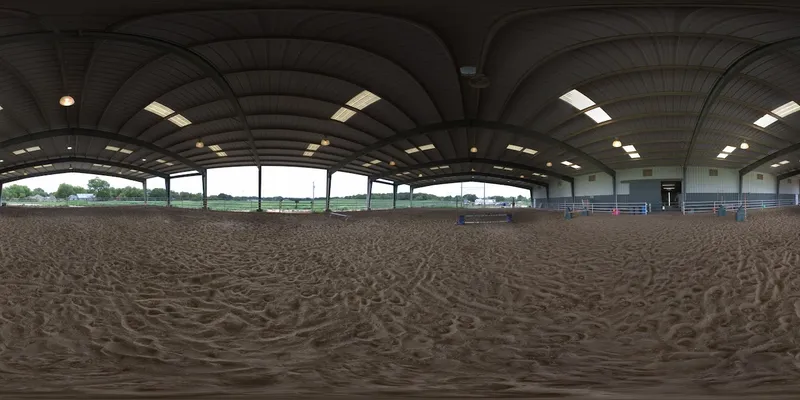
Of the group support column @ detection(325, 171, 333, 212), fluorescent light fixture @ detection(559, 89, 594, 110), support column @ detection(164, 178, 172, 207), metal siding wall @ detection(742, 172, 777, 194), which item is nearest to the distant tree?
support column @ detection(164, 178, 172, 207)

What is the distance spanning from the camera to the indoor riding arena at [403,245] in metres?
2.37

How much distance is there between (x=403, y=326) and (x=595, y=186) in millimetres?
29815

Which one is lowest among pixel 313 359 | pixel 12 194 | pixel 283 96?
pixel 313 359

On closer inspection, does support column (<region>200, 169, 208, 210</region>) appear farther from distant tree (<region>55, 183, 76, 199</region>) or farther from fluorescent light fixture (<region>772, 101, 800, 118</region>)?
distant tree (<region>55, 183, 76, 199</region>)

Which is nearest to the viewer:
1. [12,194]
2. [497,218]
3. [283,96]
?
[283,96]

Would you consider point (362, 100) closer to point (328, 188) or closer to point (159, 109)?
point (159, 109)

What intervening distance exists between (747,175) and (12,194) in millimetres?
85471

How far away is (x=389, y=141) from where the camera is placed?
43.6 ft

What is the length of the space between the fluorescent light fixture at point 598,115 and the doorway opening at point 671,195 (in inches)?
674

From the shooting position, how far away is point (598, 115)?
1212cm

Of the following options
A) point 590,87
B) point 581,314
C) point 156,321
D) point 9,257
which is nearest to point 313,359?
point 156,321

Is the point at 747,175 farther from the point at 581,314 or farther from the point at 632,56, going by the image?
the point at 581,314

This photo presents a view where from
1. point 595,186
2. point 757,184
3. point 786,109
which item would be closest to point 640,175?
point 595,186

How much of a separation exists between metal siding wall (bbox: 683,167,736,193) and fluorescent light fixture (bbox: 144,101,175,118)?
30.7 m
